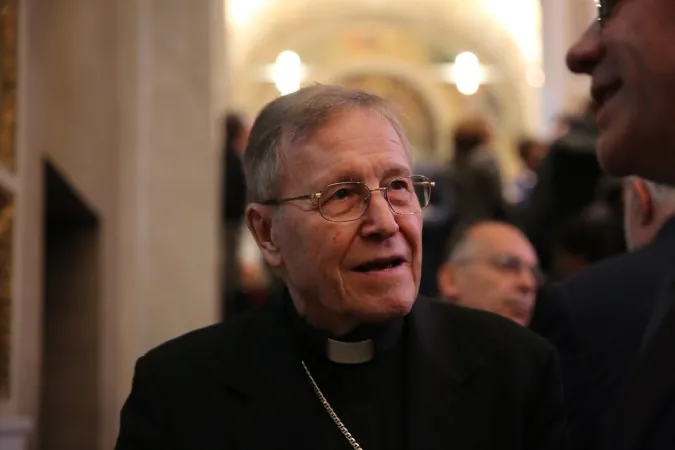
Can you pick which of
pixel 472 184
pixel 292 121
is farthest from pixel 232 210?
pixel 292 121

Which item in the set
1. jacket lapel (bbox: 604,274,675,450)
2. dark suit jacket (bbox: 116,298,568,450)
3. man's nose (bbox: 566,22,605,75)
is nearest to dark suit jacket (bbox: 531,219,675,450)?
dark suit jacket (bbox: 116,298,568,450)

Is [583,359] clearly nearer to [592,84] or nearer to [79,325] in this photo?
[592,84]

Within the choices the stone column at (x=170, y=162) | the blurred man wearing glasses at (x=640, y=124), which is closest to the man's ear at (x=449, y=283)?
the stone column at (x=170, y=162)

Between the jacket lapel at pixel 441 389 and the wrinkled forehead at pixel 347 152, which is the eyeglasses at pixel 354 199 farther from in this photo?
the jacket lapel at pixel 441 389

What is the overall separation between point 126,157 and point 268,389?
316cm

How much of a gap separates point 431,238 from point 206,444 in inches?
207

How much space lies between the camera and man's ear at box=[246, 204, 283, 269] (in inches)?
95.6

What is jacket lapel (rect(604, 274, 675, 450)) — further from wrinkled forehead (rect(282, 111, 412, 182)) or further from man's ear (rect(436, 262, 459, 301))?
man's ear (rect(436, 262, 459, 301))

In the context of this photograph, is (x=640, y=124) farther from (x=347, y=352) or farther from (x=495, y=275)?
(x=495, y=275)

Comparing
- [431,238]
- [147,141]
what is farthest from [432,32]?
[147,141]

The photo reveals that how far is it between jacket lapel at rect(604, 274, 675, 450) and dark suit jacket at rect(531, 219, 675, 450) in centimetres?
120

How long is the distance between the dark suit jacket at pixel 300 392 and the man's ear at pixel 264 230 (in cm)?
17

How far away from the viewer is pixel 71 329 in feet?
15.3

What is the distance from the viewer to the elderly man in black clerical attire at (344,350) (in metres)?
2.22
